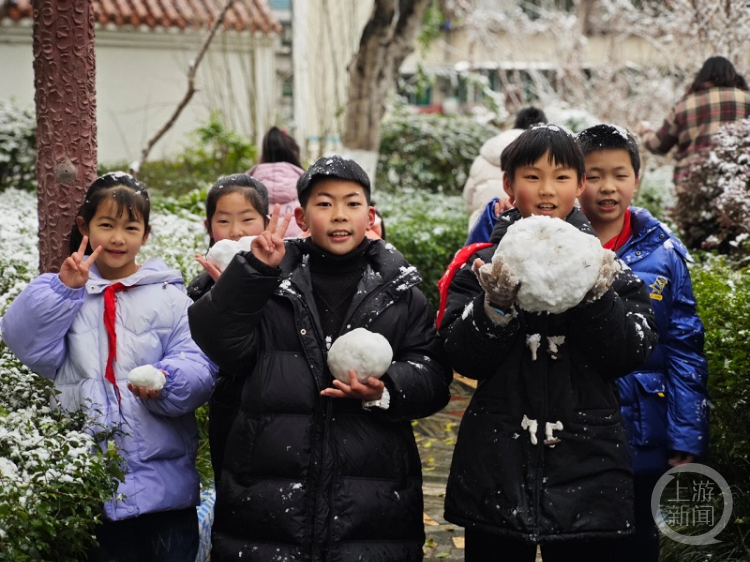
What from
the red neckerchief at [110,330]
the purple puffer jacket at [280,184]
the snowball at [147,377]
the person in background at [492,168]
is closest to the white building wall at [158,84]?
the person in background at [492,168]

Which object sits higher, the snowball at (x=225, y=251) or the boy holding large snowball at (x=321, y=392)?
the snowball at (x=225, y=251)

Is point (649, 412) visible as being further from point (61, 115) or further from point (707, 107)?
point (707, 107)

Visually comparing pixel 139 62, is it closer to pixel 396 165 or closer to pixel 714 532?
pixel 396 165

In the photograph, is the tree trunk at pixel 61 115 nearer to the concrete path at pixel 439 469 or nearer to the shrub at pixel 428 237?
the concrete path at pixel 439 469

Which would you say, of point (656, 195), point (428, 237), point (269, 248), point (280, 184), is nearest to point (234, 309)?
point (269, 248)

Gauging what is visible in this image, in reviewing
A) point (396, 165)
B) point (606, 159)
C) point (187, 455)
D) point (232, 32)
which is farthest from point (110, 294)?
point (232, 32)

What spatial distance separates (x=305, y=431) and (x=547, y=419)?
0.73m

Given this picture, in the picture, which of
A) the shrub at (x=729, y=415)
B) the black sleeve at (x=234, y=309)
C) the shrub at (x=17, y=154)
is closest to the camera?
the black sleeve at (x=234, y=309)

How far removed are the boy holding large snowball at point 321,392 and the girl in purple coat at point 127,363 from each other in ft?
1.08

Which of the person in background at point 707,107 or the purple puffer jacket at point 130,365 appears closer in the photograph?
the purple puffer jacket at point 130,365

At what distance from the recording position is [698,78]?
314 inches

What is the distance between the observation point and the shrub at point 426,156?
12.4 metres

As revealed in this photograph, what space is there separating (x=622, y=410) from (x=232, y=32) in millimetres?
12300

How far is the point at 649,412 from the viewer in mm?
3221
